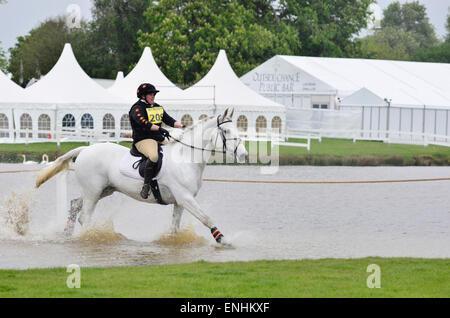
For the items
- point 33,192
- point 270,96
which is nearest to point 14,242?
point 33,192

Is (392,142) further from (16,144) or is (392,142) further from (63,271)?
(63,271)

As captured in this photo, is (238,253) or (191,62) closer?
(238,253)

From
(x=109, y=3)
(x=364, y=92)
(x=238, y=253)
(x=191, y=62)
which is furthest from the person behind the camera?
(x=109, y=3)

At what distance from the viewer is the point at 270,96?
5784 centimetres

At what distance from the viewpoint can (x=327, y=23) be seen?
79938mm

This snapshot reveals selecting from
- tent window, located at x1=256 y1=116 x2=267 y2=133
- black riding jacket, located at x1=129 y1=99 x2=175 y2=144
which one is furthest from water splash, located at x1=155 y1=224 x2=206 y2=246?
tent window, located at x1=256 y1=116 x2=267 y2=133

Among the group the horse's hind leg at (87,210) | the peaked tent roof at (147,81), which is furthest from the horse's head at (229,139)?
the peaked tent roof at (147,81)

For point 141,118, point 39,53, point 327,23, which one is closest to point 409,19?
point 327,23

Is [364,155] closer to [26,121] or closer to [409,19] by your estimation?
[26,121]

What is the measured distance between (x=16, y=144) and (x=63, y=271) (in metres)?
29.8

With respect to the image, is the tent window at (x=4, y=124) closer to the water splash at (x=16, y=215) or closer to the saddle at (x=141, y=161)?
the water splash at (x=16, y=215)

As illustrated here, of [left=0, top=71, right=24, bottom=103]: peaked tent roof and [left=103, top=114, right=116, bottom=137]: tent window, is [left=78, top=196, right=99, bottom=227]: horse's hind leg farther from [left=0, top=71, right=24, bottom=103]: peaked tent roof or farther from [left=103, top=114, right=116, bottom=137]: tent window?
[left=103, top=114, right=116, bottom=137]: tent window

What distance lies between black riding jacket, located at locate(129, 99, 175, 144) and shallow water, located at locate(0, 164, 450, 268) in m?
1.89

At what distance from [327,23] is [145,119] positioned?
7004 cm
